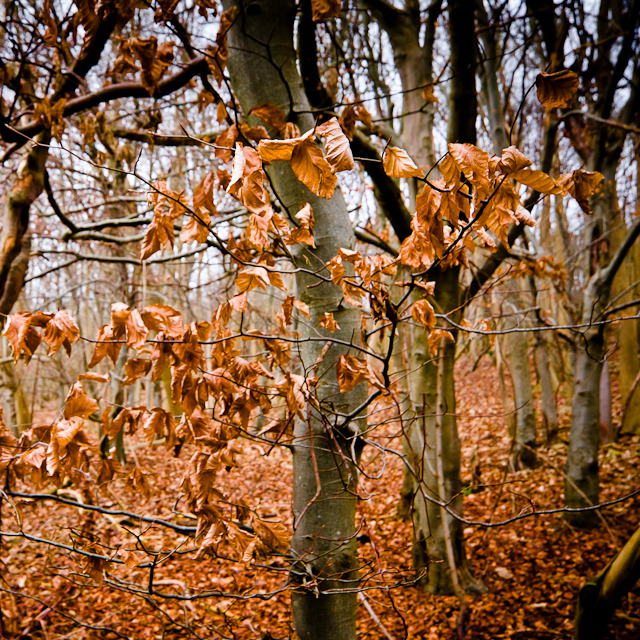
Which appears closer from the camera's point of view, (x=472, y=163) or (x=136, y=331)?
(x=472, y=163)

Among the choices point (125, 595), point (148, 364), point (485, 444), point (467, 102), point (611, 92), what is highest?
point (611, 92)

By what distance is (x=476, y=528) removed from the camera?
4.99m

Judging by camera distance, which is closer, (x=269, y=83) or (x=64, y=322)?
(x=64, y=322)

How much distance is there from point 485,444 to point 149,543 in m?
5.94

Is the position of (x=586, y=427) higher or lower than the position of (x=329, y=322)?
lower

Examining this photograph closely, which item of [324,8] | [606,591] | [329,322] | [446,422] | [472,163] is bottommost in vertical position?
[606,591]

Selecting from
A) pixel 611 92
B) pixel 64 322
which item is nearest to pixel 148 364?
pixel 64 322

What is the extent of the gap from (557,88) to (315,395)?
1233 millimetres

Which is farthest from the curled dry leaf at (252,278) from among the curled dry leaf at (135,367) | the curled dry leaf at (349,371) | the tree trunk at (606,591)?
the tree trunk at (606,591)

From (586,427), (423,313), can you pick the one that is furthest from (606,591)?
(586,427)

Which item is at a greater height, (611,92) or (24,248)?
(611,92)

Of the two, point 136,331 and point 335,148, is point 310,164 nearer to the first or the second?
point 335,148

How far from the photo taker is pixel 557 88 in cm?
104

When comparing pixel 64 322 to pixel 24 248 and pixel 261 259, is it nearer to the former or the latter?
pixel 261 259
